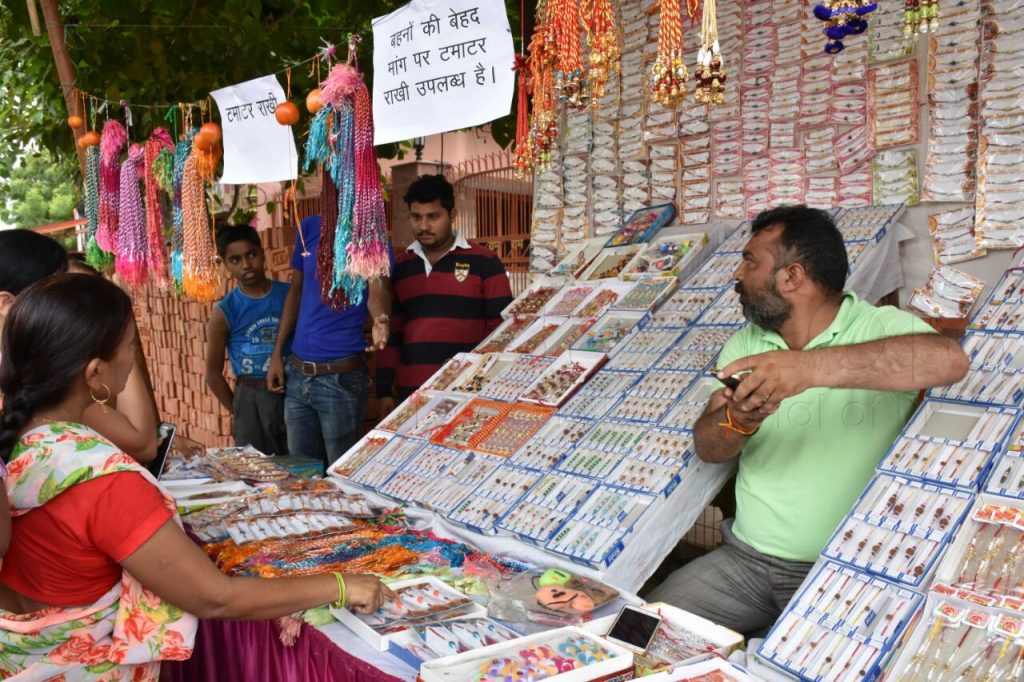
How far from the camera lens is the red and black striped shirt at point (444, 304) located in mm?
3826

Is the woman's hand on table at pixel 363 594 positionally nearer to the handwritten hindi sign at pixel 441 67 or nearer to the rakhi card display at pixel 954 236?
the handwritten hindi sign at pixel 441 67

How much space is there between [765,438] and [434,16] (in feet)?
5.07

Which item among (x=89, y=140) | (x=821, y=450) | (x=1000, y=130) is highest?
(x=89, y=140)

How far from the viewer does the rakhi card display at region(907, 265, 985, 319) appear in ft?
8.66

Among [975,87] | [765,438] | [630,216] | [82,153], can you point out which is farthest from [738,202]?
[82,153]

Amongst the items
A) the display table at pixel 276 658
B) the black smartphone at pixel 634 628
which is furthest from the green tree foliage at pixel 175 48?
the black smartphone at pixel 634 628

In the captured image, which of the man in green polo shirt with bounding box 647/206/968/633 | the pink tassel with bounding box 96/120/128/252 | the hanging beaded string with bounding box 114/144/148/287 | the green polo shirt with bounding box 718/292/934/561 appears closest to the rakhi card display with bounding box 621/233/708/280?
the man in green polo shirt with bounding box 647/206/968/633

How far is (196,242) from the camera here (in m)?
3.81

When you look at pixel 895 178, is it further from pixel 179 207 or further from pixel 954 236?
pixel 179 207

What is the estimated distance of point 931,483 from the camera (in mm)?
1791

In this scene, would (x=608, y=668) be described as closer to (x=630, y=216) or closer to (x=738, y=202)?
(x=738, y=202)

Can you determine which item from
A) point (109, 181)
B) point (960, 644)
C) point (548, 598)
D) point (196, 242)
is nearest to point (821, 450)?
point (960, 644)

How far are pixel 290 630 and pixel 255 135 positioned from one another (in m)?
2.13

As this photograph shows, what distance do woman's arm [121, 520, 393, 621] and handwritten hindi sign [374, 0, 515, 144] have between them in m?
1.30
